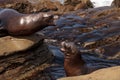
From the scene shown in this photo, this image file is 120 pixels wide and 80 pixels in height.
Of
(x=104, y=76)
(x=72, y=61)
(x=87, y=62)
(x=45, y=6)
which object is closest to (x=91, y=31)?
(x=87, y=62)

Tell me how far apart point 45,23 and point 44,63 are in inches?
41.7

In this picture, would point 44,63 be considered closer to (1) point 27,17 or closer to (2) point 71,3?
(1) point 27,17

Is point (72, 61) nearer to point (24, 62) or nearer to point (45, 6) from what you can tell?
point (24, 62)

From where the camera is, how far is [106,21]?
44.1 feet

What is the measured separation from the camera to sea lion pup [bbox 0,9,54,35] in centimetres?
802

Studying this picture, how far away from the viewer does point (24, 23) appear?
26.5 ft

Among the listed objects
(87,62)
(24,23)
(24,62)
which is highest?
(24,23)

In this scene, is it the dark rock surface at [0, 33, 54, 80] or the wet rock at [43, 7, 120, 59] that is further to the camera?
the wet rock at [43, 7, 120, 59]

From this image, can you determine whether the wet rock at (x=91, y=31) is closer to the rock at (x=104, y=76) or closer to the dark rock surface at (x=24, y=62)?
the dark rock surface at (x=24, y=62)

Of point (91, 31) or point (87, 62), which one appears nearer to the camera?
point (87, 62)

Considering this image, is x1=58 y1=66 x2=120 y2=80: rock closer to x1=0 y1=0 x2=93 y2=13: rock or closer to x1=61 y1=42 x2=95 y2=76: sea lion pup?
x1=61 y1=42 x2=95 y2=76: sea lion pup

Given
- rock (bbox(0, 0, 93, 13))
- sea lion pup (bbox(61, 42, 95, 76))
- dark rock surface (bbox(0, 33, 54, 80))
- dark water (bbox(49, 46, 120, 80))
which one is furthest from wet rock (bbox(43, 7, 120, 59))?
rock (bbox(0, 0, 93, 13))

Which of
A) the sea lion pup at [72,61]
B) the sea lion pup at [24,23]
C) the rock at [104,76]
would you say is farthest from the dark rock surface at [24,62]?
the rock at [104,76]

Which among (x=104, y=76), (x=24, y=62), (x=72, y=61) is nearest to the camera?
(x=104, y=76)
